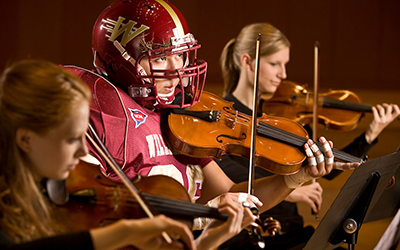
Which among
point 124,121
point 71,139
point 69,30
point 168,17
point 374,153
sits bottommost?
point 374,153

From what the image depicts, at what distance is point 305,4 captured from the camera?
4457 mm

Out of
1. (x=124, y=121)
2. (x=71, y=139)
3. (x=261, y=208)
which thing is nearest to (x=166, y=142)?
(x=124, y=121)

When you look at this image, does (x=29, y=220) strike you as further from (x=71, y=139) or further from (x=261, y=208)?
(x=261, y=208)

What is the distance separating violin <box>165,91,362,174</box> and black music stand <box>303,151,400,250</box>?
0.69 feet

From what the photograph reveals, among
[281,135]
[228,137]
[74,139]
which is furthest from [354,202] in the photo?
[74,139]

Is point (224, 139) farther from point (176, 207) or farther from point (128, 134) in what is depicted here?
point (176, 207)

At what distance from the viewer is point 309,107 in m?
2.47

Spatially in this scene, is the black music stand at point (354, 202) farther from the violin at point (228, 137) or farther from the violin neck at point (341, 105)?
the violin neck at point (341, 105)

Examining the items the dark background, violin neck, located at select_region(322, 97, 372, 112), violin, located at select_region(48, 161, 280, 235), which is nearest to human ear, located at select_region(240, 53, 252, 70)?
violin neck, located at select_region(322, 97, 372, 112)

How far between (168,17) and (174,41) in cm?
8

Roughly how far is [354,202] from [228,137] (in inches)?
17.1

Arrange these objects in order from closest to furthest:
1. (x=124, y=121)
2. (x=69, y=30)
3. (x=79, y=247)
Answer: (x=79, y=247), (x=124, y=121), (x=69, y=30)

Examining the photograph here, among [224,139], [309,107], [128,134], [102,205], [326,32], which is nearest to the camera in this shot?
[102,205]

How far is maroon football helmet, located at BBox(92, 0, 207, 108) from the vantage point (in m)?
1.31
